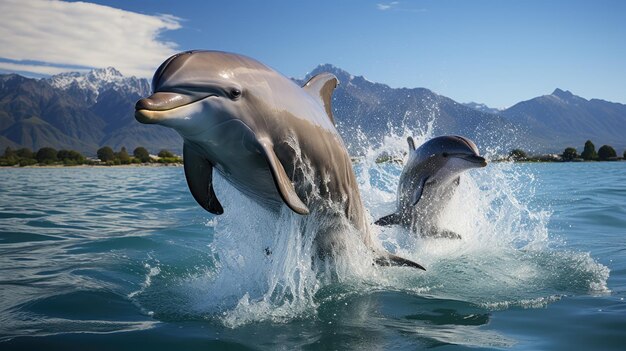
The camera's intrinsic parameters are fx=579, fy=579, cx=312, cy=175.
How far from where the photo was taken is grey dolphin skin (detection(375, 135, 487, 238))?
9023 millimetres

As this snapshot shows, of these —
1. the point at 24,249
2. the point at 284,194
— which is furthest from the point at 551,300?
the point at 24,249

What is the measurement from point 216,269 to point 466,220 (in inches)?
188

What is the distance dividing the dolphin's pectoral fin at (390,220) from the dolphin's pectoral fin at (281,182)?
4.30 metres

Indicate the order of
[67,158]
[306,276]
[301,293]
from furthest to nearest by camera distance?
[67,158]
[306,276]
[301,293]

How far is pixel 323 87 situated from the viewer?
6.45m

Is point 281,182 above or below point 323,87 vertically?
below

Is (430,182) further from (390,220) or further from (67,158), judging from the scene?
(67,158)

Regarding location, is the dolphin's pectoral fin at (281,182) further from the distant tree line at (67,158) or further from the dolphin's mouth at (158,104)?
the distant tree line at (67,158)

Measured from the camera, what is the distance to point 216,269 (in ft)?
26.6

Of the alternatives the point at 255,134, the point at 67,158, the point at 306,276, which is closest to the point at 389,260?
the point at 306,276

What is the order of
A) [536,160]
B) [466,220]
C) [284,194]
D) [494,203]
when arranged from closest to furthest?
[284,194] → [466,220] → [494,203] → [536,160]

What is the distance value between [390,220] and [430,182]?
3.05 ft

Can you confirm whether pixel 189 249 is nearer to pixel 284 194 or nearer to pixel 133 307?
pixel 133 307

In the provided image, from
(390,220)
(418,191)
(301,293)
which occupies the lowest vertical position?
(301,293)
